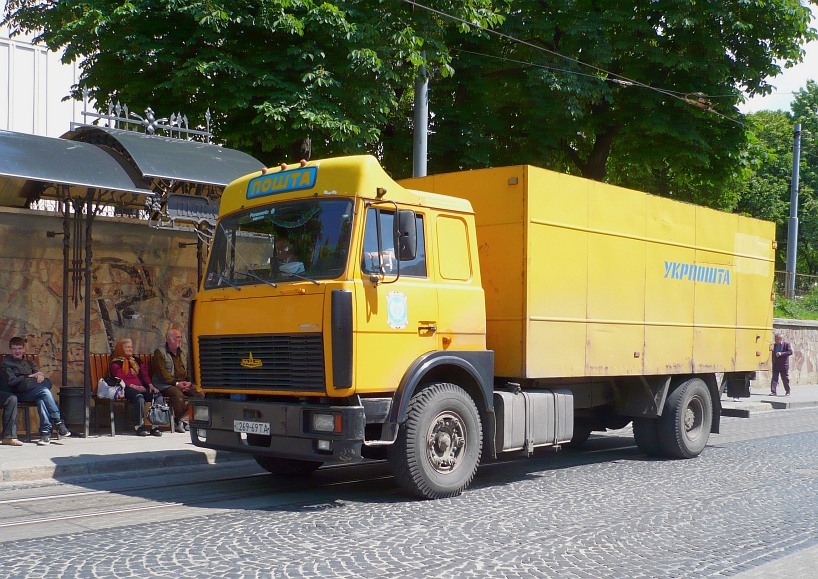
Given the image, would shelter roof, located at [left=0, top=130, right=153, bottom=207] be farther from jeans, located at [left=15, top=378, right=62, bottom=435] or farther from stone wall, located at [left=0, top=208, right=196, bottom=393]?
jeans, located at [left=15, top=378, right=62, bottom=435]

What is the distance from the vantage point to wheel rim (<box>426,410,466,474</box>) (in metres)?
8.37

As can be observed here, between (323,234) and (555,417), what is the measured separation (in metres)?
3.36

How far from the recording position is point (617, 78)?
2031 cm

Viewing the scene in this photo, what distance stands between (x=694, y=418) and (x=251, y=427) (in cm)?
633

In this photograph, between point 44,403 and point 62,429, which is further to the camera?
point 62,429

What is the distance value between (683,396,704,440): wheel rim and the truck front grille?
19.1ft

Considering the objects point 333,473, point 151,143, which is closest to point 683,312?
point 333,473

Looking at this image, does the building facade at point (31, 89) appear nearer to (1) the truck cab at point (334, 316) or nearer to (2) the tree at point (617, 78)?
(2) the tree at point (617, 78)

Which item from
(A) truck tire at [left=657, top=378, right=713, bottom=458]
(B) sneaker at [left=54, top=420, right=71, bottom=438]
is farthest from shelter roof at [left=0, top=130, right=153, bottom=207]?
(A) truck tire at [left=657, top=378, right=713, bottom=458]

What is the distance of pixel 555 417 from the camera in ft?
31.9

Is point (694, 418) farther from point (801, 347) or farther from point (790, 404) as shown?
point (801, 347)

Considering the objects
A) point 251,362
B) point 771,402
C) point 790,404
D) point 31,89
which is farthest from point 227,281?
point 31,89

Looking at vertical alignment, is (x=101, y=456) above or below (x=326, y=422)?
below

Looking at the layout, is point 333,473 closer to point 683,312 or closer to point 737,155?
point 683,312
